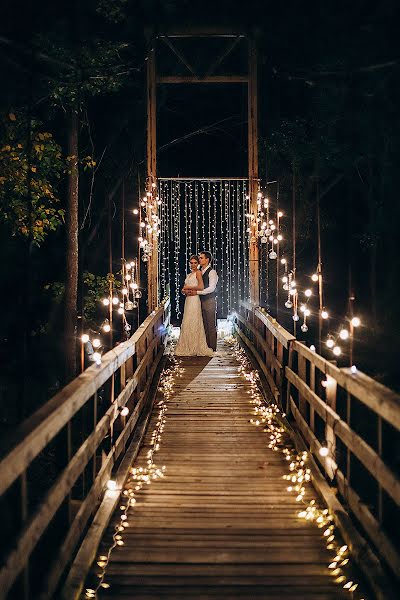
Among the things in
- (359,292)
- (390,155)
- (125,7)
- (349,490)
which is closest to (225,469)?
(349,490)

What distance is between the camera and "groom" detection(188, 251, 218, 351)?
33.6ft

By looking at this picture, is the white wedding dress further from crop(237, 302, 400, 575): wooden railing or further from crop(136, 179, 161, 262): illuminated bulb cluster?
crop(237, 302, 400, 575): wooden railing

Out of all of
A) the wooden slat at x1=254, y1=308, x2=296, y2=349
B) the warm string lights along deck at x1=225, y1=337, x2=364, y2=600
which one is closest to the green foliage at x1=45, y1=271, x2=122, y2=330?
the warm string lights along deck at x1=225, y1=337, x2=364, y2=600

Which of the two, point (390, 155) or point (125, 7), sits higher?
point (125, 7)

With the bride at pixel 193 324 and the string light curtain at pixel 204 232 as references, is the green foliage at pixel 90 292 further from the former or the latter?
the bride at pixel 193 324

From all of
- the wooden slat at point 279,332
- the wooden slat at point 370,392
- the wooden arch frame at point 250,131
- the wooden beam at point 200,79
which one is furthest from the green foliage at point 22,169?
the wooden slat at point 370,392

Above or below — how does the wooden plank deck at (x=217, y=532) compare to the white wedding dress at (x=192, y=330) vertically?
below

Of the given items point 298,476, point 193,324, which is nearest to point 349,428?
point 298,476

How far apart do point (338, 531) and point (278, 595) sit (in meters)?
0.80

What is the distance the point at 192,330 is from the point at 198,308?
383 millimetres

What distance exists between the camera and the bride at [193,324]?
10.2 metres

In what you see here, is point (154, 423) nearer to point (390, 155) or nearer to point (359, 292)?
point (390, 155)

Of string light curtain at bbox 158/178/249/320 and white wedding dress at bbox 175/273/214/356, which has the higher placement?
string light curtain at bbox 158/178/249/320

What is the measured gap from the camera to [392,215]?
52.7 feet
